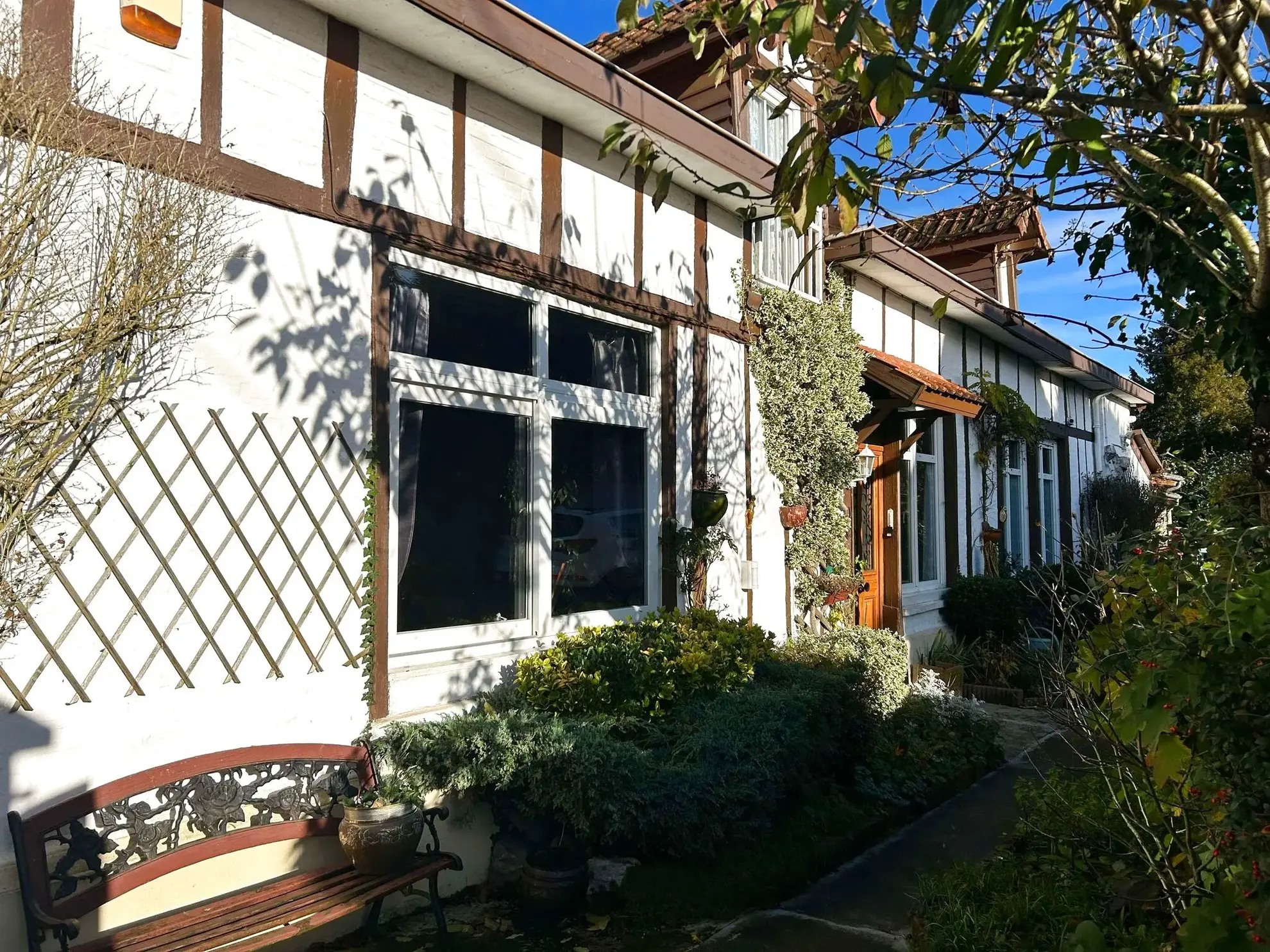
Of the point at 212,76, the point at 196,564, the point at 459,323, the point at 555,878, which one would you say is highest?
the point at 212,76

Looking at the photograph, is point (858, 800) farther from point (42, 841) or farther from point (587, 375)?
point (42, 841)

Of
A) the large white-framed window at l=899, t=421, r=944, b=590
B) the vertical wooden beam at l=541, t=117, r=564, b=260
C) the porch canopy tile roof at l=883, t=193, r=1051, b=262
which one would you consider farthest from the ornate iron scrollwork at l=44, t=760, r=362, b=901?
the porch canopy tile roof at l=883, t=193, r=1051, b=262

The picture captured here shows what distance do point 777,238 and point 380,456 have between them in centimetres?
463

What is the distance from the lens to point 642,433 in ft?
21.1

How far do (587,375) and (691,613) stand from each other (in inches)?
66.3

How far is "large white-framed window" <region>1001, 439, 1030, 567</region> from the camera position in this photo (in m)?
12.6

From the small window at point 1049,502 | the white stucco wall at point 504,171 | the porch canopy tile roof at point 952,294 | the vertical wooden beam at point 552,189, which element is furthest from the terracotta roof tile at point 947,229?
the white stucco wall at point 504,171

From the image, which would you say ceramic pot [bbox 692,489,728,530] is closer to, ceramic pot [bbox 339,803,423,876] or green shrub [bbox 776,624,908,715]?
green shrub [bbox 776,624,908,715]

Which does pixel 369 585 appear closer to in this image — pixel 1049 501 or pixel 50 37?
pixel 50 37

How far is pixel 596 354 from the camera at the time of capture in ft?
20.0

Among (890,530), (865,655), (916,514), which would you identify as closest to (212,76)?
(865,655)

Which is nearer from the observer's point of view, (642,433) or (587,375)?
(587,375)

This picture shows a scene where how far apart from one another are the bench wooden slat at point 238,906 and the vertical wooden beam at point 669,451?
303 centimetres

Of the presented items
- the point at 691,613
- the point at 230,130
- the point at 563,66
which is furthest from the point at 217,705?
the point at 563,66
